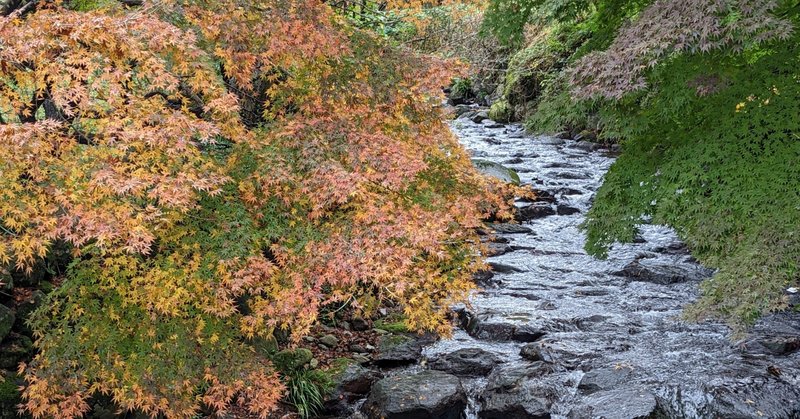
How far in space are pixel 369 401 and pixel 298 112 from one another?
364 centimetres

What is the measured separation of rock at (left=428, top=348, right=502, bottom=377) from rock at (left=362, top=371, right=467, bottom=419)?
0.52 metres

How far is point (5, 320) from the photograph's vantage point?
6738mm

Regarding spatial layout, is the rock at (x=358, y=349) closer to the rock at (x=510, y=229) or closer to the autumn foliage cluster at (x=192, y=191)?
the autumn foliage cluster at (x=192, y=191)

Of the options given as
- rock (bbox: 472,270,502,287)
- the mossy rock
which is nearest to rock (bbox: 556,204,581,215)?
rock (bbox: 472,270,502,287)

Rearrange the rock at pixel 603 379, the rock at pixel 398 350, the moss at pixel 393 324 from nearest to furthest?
1. the rock at pixel 603 379
2. the rock at pixel 398 350
3. the moss at pixel 393 324

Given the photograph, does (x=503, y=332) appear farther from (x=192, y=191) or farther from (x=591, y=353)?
(x=192, y=191)

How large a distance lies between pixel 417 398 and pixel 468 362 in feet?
4.44

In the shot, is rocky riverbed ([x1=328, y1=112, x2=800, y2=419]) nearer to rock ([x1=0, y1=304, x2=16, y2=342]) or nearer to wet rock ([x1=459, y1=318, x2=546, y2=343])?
wet rock ([x1=459, y1=318, x2=546, y2=343])

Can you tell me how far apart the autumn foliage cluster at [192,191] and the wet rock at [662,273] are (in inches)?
217

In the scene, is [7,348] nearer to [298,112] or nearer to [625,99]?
[298,112]

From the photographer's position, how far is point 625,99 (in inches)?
283

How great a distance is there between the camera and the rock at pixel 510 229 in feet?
47.4

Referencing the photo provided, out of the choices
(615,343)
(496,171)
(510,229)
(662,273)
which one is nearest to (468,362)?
(615,343)

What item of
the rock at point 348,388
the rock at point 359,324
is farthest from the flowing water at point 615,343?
the rock at point 359,324
